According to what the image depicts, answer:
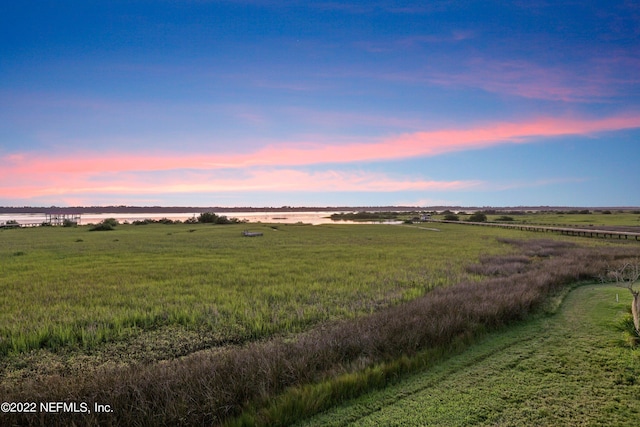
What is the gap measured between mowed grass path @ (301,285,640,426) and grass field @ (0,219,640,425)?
0.51 meters

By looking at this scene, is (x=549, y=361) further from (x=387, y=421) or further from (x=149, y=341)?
(x=149, y=341)

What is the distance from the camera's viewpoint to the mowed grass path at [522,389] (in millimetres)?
4168

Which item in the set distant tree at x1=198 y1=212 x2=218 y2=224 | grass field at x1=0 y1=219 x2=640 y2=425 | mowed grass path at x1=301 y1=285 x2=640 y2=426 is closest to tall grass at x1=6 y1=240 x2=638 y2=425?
grass field at x1=0 y1=219 x2=640 y2=425

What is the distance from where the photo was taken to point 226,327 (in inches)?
355

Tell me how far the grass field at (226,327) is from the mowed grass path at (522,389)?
506mm

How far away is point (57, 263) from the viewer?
20609 millimetres

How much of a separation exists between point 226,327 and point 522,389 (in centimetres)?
681

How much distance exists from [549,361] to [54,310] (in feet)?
42.6

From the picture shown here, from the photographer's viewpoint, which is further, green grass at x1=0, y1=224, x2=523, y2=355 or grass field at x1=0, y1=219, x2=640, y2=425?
green grass at x1=0, y1=224, x2=523, y2=355

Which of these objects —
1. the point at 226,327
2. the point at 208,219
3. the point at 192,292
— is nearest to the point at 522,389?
the point at 226,327

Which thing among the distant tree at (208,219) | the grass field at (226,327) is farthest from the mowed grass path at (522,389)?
the distant tree at (208,219)

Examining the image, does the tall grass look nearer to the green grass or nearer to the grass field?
the grass field

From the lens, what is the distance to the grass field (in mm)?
4892


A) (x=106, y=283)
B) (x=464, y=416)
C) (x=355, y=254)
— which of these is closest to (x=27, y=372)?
(x=464, y=416)
